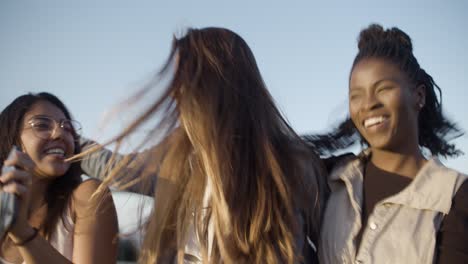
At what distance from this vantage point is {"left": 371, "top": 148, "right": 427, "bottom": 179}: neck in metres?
2.43

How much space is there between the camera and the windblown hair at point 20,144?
2.79 metres

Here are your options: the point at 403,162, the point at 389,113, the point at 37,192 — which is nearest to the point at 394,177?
the point at 403,162

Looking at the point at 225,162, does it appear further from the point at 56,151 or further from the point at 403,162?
the point at 56,151

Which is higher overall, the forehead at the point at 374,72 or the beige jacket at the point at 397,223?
the forehead at the point at 374,72

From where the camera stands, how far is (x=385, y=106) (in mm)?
2389

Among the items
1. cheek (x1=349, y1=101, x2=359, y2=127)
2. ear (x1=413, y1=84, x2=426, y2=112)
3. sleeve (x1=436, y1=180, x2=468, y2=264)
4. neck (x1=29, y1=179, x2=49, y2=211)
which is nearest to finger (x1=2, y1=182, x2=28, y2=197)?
neck (x1=29, y1=179, x2=49, y2=211)

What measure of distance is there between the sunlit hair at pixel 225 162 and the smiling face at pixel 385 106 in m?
0.34

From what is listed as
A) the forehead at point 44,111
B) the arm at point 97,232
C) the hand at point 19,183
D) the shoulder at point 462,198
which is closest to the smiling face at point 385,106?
the shoulder at point 462,198

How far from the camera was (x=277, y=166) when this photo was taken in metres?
2.15

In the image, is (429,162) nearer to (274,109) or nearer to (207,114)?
(274,109)

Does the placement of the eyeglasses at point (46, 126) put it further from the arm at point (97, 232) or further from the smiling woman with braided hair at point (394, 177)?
the smiling woman with braided hair at point (394, 177)

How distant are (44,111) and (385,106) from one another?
1784mm

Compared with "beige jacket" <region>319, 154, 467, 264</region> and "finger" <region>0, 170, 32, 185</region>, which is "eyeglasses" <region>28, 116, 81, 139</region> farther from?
"beige jacket" <region>319, 154, 467, 264</region>

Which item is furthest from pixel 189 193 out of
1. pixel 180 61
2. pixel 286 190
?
pixel 180 61
